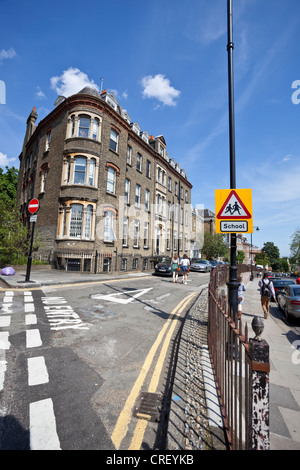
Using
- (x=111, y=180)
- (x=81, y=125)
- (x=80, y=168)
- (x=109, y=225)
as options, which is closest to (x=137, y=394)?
(x=109, y=225)

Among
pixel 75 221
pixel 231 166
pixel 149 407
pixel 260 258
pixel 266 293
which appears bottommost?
pixel 149 407

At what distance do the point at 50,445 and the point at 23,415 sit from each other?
585 mm

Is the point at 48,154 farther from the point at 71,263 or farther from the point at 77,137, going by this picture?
the point at 71,263

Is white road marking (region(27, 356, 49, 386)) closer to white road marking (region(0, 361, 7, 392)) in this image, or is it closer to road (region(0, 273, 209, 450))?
road (region(0, 273, 209, 450))

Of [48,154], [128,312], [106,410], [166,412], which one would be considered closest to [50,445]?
[106,410]

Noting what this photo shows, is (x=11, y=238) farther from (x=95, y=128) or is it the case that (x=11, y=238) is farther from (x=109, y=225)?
(x=95, y=128)

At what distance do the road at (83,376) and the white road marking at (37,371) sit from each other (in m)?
0.01

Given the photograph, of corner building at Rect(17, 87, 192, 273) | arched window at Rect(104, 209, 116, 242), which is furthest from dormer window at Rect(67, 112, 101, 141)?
arched window at Rect(104, 209, 116, 242)

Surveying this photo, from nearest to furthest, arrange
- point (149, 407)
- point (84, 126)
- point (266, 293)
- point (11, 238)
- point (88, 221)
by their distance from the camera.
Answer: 1. point (149, 407)
2. point (266, 293)
3. point (11, 238)
4. point (88, 221)
5. point (84, 126)

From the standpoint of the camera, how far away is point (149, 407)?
2.68 meters

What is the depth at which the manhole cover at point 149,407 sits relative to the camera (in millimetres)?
2516

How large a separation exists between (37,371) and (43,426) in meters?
1.14
